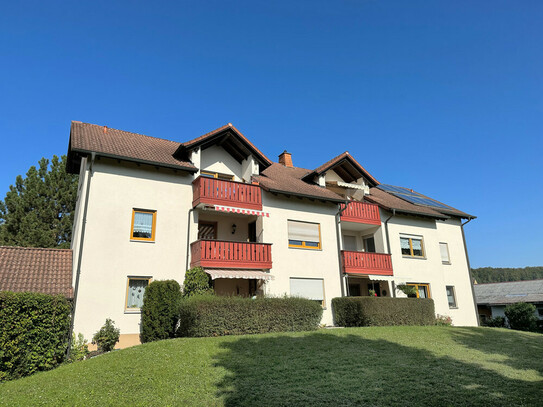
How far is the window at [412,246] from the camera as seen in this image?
87.2ft

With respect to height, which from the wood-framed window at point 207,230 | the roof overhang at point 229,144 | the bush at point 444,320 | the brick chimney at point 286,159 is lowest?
the bush at point 444,320

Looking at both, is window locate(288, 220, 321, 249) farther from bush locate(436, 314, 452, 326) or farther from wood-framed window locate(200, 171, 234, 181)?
bush locate(436, 314, 452, 326)

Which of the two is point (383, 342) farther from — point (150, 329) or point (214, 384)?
point (150, 329)

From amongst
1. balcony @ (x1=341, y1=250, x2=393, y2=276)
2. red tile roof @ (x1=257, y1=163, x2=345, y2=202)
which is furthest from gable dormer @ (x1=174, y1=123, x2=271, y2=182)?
balcony @ (x1=341, y1=250, x2=393, y2=276)

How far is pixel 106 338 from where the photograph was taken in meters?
15.7

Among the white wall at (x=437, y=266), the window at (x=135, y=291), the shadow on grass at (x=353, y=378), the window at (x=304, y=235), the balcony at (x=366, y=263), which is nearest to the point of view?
the shadow on grass at (x=353, y=378)

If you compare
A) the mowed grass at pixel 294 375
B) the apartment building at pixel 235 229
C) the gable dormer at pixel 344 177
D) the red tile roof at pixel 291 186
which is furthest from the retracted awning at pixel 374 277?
the mowed grass at pixel 294 375

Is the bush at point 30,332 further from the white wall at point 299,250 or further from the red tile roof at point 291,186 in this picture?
the red tile roof at point 291,186

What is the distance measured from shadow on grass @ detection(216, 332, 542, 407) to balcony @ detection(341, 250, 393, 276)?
996 cm

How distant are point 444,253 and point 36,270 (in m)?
27.8

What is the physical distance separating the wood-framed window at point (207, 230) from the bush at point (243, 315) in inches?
→ 244

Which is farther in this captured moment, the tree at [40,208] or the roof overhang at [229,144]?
the tree at [40,208]

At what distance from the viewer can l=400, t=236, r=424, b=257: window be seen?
26.6m

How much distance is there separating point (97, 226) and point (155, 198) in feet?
10.5
